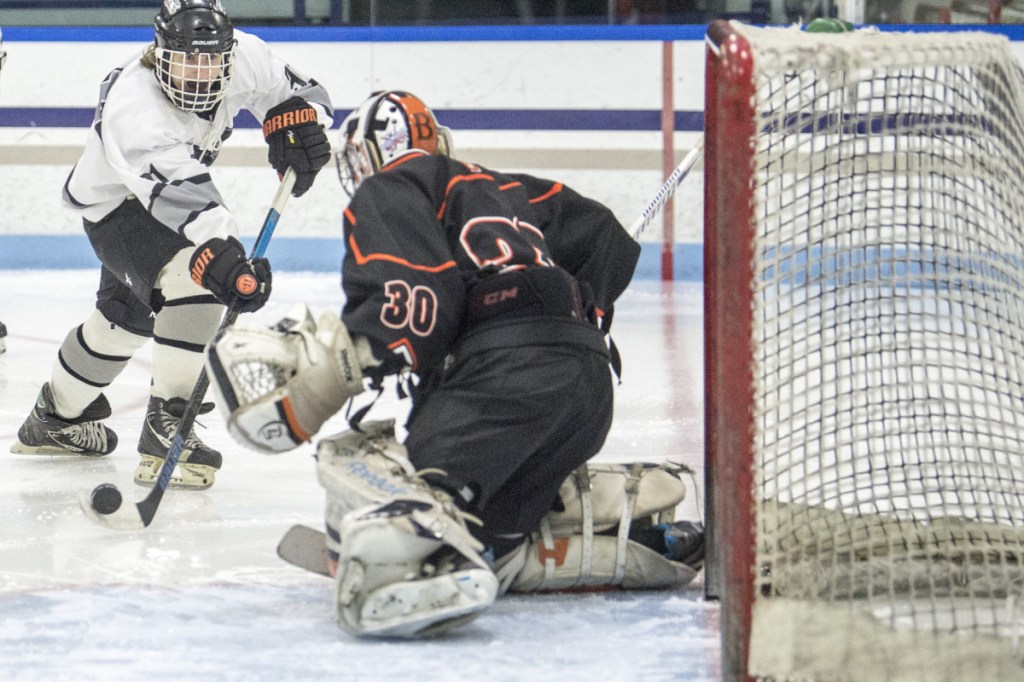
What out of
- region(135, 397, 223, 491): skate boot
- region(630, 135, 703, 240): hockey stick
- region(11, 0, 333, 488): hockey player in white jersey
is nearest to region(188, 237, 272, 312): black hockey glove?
region(11, 0, 333, 488): hockey player in white jersey

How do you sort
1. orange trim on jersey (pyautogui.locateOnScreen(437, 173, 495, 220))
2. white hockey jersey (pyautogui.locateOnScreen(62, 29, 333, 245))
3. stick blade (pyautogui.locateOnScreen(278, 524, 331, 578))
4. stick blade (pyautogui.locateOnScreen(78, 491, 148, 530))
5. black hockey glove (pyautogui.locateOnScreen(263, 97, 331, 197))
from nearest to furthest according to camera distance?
orange trim on jersey (pyautogui.locateOnScreen(437, 173, 495, 220))
stick blade (pyautogui.locateOnScreen(278, 524, 331, 578))
stick blade (pyautogui.locateOnScreen(78, 491, 148, 530))
white hockey jersey (pyautogui.locateOnScreen(62, 29, 333, 245))
black hockey glove (pyautogui.locateOnScreen(263, 97, 331, 197))

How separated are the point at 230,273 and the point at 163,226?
42cm

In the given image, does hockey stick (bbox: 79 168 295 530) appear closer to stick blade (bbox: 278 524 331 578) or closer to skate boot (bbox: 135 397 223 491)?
skate boot (bbox: 135 397 223 491)

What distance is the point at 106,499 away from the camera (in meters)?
2.47

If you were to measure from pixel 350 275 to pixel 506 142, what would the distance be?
399 cm

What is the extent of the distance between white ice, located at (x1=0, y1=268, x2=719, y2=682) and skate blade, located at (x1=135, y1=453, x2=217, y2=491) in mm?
33

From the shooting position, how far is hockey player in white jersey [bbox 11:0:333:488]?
2723 millimetres

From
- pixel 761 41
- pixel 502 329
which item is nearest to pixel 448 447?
pixel 502 329

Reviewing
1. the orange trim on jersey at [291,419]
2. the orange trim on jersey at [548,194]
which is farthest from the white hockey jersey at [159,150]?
the orange trim on jersey at [291,419]

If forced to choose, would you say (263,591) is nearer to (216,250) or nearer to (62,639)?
(62,639)

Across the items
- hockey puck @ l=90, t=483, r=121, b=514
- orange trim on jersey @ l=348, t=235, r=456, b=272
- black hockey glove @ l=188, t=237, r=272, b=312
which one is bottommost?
hockey puck @ l=90, t=483, r=121, b=514

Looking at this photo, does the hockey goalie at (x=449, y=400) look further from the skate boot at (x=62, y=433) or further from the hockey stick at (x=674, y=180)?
the skate boot at (x=62, y=433)

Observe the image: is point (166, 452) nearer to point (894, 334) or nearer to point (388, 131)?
point (388, 131)

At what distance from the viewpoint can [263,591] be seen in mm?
2102
